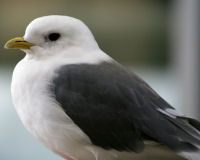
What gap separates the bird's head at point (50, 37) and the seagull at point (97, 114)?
0.01 m

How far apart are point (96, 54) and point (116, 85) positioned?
0.38ft

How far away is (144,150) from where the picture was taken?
1.26 meters

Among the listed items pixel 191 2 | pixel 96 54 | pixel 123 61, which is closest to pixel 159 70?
pixel 123 61

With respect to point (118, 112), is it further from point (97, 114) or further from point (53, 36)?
point (53, 36)

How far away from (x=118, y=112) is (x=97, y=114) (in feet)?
0.13

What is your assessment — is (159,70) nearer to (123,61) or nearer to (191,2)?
(123,61)

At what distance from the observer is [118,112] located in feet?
4.18

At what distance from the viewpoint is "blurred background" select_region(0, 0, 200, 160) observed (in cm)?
351

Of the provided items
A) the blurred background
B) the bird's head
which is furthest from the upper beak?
the blurred background

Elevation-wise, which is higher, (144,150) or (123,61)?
(144,150)

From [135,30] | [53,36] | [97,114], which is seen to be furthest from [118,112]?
[135,30]

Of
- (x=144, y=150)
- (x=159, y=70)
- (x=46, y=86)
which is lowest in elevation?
(x=159, y=70)

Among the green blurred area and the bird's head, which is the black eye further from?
the green blurred area

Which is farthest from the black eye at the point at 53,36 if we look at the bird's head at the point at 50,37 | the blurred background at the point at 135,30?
the blurred background at the point at 135,30
